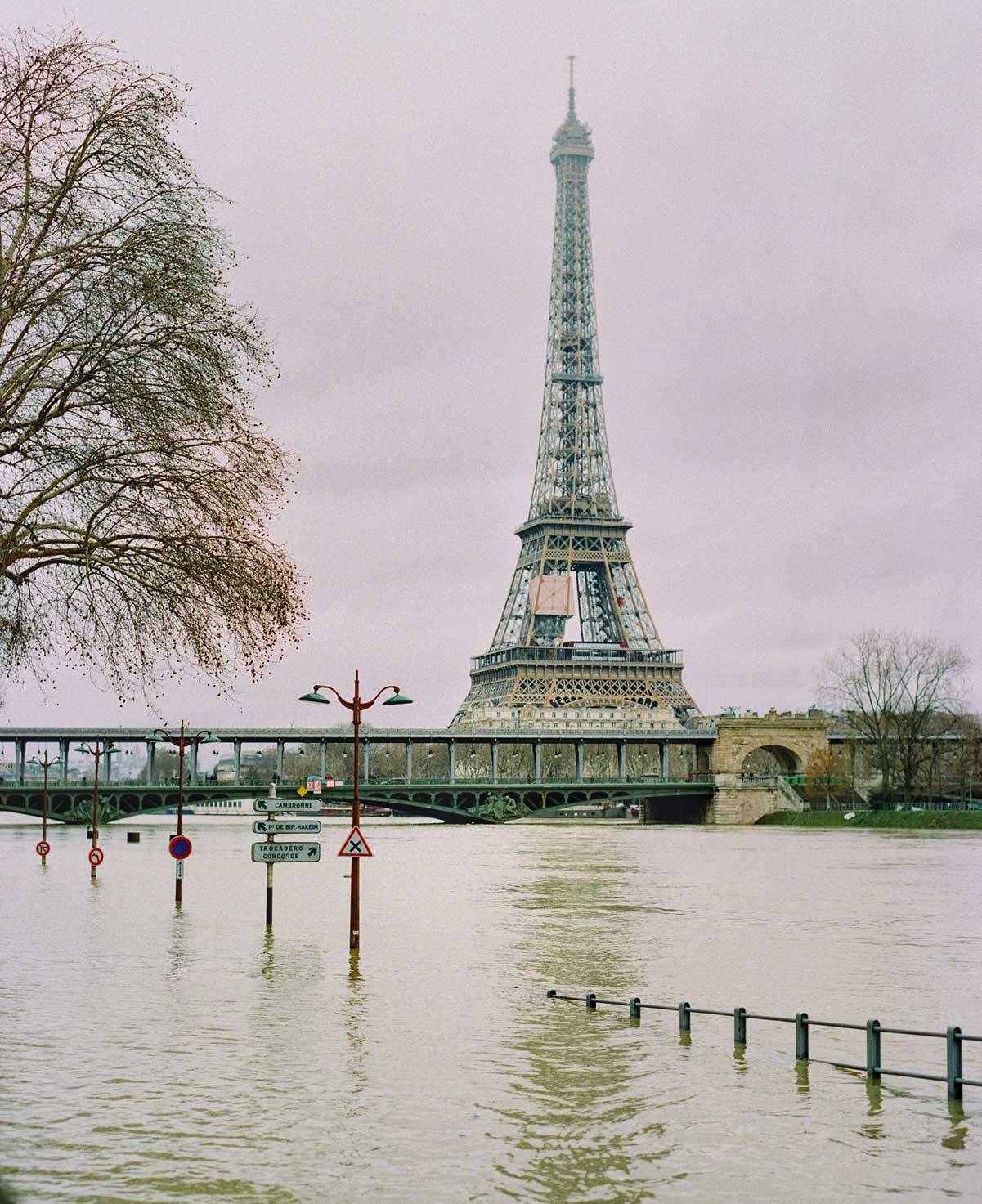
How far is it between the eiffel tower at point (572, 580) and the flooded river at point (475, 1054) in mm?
109894

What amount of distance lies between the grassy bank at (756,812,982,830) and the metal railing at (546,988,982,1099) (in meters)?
84.2

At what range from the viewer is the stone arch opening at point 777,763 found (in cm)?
14612

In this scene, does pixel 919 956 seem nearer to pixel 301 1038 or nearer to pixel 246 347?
pixel 301 1038

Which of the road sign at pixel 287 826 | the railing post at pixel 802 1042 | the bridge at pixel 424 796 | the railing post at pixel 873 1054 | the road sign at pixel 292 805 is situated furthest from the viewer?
the bridge at pixel 424 796

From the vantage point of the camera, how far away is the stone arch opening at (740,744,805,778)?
5753 inches

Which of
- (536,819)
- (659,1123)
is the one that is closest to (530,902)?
(659,1123)

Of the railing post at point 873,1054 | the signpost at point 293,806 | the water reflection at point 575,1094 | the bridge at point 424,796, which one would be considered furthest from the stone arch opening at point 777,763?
the railing post at point 873,1054

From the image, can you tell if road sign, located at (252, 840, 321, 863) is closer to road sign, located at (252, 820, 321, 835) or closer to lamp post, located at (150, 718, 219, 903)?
road sign, located at (252, 820, 321, 835)

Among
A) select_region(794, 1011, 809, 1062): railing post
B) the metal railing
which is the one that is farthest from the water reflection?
select_region(794, 1011, 809, 1062): railing post

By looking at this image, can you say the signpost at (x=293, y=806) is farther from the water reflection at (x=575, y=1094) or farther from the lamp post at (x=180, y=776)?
the lamp post at (x=180, y=776)

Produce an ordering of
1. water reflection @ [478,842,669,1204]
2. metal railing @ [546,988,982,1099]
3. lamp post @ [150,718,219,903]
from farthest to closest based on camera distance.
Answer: lamp post @ [150,718,219,903], metal railing @ [546,988,982,1099], water reflection @ [478,842,669,1204]

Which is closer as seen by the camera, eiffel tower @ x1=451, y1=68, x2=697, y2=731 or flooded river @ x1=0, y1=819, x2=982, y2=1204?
flooded river @ x1=0, y1=819, x2=982, y2=1204

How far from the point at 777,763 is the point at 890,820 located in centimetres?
4388

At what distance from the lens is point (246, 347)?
19.5 meters
